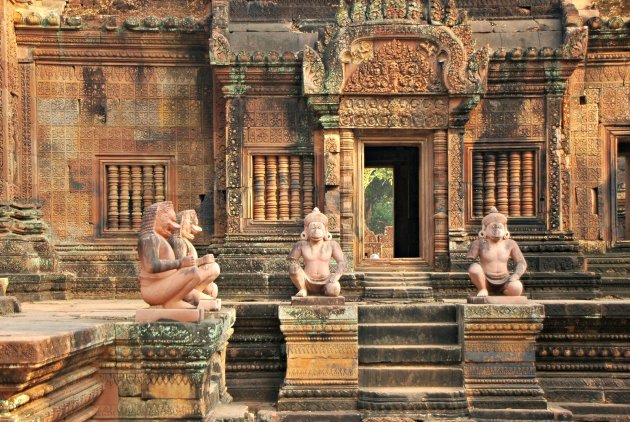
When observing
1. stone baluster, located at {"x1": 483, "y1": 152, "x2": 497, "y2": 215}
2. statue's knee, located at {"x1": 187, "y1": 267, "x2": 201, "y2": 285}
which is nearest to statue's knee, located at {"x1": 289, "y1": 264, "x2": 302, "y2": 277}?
Answer: statue's knee, located at {"x1": 187, "y1": 267, "x2": 201, "y2": 285}

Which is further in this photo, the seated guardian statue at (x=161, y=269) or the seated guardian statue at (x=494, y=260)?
the seated guardian statue at (x=494, y=260)

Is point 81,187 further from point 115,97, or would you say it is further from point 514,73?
point 514,73

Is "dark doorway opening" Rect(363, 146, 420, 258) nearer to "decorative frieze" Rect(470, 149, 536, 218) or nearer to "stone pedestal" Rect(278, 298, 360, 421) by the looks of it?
"decorative frieze" Rect(470, 149, 536, 218)

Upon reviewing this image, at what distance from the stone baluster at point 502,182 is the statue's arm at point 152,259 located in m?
5.81

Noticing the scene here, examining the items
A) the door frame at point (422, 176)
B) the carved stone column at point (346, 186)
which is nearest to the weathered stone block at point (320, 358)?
the carved stone column at point (346, 186)

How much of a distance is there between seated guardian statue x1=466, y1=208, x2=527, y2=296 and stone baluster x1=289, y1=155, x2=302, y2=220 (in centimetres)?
285

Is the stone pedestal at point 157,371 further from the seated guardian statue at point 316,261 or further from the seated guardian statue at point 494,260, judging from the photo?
the seated guardian statue at point 494,260

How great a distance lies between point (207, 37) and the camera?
11.0 meters

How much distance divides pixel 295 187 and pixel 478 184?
2.32 metres

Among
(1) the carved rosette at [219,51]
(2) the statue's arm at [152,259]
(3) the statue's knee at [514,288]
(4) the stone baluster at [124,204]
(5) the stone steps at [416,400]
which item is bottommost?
(5) the stone steps at [416,400]

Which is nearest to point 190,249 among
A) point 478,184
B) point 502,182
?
point 478,184

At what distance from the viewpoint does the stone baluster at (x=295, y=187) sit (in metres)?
10.6

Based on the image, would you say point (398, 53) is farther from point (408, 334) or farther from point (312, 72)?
point (408, 334)

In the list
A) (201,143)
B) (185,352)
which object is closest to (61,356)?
(185,352)
